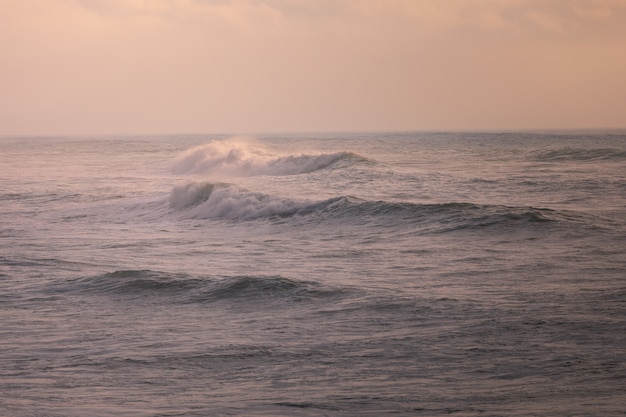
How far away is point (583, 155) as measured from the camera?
4700cm

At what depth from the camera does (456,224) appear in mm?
17938

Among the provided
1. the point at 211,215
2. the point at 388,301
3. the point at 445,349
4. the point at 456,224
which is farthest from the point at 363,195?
the point at 445,349

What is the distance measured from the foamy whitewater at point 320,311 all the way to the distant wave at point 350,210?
0.29 feet

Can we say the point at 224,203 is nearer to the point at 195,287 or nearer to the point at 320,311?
the point at 195,287

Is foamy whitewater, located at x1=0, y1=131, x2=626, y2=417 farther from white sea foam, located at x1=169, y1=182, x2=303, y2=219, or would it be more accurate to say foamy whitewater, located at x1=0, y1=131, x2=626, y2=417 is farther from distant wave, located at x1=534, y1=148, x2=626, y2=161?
distant wave, located at x1=534, y1=148, x2=626, y2=161

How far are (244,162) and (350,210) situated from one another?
81.1ft

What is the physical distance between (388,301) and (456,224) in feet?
25.5

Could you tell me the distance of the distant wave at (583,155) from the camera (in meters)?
44.5

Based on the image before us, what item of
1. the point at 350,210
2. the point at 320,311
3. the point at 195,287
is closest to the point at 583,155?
the point at 350,210

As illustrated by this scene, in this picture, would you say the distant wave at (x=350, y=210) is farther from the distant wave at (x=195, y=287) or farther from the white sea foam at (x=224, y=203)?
the distant wave at (x=195, y=287)

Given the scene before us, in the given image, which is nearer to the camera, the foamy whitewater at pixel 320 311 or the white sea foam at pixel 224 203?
the foamy whitewater at pixel 320 311

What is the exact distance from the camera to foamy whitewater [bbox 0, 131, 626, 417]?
6969 millimetres

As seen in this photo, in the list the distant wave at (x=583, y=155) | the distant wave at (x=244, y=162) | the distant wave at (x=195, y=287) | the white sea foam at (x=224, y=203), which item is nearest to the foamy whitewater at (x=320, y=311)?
the distant wave at (x=195, y=287)

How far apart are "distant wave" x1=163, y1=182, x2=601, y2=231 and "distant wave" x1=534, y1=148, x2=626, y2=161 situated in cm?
2524
